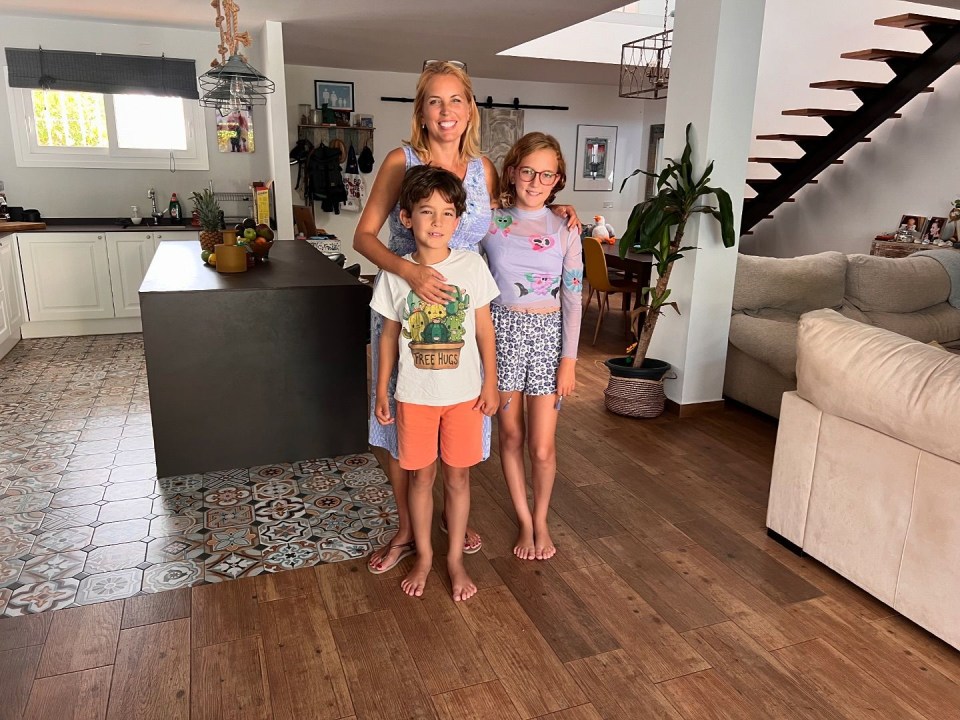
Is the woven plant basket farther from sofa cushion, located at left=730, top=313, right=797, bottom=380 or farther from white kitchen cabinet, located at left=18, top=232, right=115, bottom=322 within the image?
white kitchen cabinet, located at left=18, top=232, right=115, bottom=322

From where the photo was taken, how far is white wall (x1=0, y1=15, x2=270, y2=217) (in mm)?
5426

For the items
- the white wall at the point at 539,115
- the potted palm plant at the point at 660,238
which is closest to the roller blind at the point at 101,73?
the white wall at the point at 539,115

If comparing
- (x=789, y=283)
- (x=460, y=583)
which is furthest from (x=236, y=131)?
(x=460, y=583)

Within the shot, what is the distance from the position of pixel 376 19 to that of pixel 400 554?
14.2ft

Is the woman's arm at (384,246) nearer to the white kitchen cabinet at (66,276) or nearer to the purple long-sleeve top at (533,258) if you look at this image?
the purple long-sleeve top at (533,258)

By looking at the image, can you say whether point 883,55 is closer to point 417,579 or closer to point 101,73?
point 417,579

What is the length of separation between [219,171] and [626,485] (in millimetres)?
4777

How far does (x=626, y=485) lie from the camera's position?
3.02 m

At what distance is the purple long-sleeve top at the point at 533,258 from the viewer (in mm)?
2141

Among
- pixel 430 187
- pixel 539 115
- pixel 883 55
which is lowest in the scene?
pixel 430 187

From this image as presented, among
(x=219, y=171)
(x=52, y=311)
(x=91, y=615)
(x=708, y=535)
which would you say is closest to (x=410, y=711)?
(x=91, y=615)

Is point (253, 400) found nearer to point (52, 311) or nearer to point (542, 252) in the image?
point (542, 252)

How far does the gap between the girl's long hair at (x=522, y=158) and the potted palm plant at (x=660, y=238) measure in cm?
148

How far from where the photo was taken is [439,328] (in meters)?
Answer: 1.94
